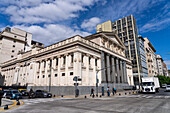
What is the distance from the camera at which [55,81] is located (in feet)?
102

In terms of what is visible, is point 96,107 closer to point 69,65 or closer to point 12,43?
point 69,65

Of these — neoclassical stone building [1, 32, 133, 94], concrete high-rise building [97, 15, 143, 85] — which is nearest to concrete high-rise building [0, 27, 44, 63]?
neoclassical stone building [1, 32, 133, 94]

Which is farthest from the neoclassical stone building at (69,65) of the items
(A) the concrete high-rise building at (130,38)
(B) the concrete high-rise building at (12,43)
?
(A) the concrete high-rise building at (130,38)

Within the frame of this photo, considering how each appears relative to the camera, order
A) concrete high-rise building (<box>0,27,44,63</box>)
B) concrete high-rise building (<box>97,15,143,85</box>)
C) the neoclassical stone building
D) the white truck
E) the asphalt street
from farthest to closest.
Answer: concrete high-rise building (<box>97,15,143,85</box>), concrete high-rise building (<box>0,27,44,63</box>), the neoclassical stone building, the white truck, the asphalt street

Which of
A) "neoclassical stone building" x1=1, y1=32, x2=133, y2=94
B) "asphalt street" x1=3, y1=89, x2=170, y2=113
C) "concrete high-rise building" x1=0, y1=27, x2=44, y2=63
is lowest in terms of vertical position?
"asphalt street" x1=3, y1=89, x2=170, y2=113

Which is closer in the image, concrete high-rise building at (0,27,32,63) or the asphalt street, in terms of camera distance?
the asphalt street

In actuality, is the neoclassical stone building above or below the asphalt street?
above

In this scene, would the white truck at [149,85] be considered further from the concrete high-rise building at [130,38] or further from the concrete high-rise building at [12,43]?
the concrete high-rise building at [12,43]

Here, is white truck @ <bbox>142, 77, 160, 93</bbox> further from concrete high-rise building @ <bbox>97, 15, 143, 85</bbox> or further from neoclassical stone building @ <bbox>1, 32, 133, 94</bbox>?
concrete high-rise building @ <bbox>97, 15, 143, 85</bbox>

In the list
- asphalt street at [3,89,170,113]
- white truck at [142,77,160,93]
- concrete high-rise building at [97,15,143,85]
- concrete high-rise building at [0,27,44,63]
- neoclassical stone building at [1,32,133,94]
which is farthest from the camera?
concrete high-rise building at [97,15,143,85]

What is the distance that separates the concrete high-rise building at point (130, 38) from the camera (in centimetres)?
6234

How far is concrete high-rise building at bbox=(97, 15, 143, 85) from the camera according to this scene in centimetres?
6234

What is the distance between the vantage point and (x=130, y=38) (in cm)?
6625

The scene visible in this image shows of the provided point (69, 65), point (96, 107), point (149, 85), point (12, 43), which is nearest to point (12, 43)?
point (12, 43)
